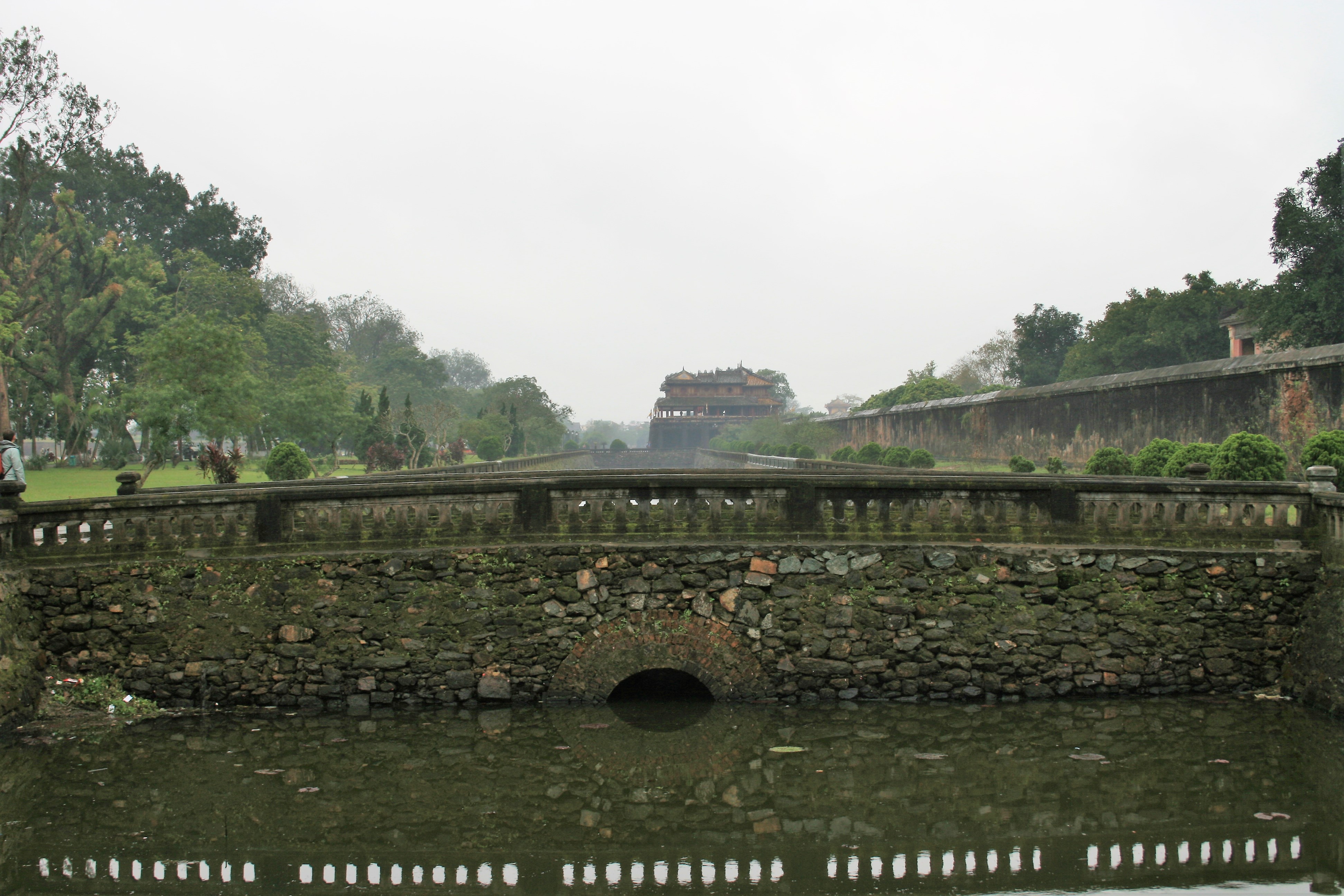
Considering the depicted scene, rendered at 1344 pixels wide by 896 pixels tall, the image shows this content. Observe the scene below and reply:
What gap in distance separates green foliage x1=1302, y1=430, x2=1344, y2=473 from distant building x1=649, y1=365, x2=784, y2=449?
73410 millimetres

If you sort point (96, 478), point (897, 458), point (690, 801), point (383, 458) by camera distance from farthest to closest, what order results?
point (383, 458)
point (96, 478)
point (897, 458)
point (690, 801)

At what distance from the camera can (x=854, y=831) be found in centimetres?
594

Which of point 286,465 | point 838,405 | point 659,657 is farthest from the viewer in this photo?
point 838,405

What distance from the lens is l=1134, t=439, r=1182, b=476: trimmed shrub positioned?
586 inches

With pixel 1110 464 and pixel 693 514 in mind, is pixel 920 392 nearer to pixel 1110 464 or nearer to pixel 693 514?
pixel 1110 464

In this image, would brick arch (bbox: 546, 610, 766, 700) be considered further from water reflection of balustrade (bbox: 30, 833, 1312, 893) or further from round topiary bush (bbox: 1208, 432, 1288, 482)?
round topiary bush (bbox: 1208, 432, 1288, 482)

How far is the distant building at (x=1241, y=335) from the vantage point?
31.8m

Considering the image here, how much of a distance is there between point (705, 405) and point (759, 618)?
80.6m

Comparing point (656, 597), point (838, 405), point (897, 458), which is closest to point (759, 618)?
point (656, 597)

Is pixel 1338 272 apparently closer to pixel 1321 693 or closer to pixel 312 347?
pixel 1321 693

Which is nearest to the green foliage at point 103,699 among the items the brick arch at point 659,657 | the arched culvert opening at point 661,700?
the brick arch at point 659,657

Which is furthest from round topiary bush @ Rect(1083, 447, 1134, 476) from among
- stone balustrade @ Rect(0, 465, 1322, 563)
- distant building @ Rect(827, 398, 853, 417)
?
distant building @ Rect(827, 398, 853, 417)

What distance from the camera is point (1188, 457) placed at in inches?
515

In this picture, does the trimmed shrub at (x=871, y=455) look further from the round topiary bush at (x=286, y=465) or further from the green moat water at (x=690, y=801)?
the green moat water at (x=690, y=801)
